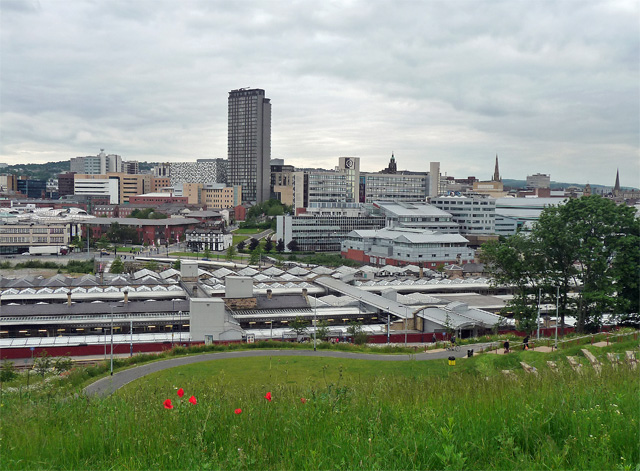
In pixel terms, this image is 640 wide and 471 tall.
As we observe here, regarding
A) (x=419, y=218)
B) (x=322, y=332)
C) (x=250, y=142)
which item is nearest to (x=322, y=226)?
(x=419, y=218)

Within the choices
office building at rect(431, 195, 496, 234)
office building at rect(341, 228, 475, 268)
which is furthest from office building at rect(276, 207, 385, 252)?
office building at rect(431, 195, 496, 234)

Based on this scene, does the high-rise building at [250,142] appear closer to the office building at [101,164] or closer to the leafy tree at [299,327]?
the office building at [101,164]

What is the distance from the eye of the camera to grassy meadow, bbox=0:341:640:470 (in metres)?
3.10

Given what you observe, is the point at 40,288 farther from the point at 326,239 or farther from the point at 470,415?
the point at 326,239

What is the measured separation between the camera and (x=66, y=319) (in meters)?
21.9

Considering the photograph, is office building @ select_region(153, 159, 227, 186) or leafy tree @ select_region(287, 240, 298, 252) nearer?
leafy tree @ select_region(287, 240, 298, 252)

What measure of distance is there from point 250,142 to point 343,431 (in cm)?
11171

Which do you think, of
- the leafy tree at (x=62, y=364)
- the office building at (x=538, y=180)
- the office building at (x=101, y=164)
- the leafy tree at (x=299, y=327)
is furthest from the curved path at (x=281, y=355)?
the office building at (x=538, y=180)

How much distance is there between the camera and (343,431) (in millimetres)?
3473

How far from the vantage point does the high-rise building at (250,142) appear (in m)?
111

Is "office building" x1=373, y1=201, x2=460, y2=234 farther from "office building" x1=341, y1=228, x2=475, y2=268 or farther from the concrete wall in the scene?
the concrete wall

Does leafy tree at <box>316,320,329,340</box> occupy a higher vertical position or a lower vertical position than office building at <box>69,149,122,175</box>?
lower

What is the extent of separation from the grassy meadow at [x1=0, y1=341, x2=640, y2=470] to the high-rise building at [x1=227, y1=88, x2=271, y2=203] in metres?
109

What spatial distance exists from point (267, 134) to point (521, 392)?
110921mm
